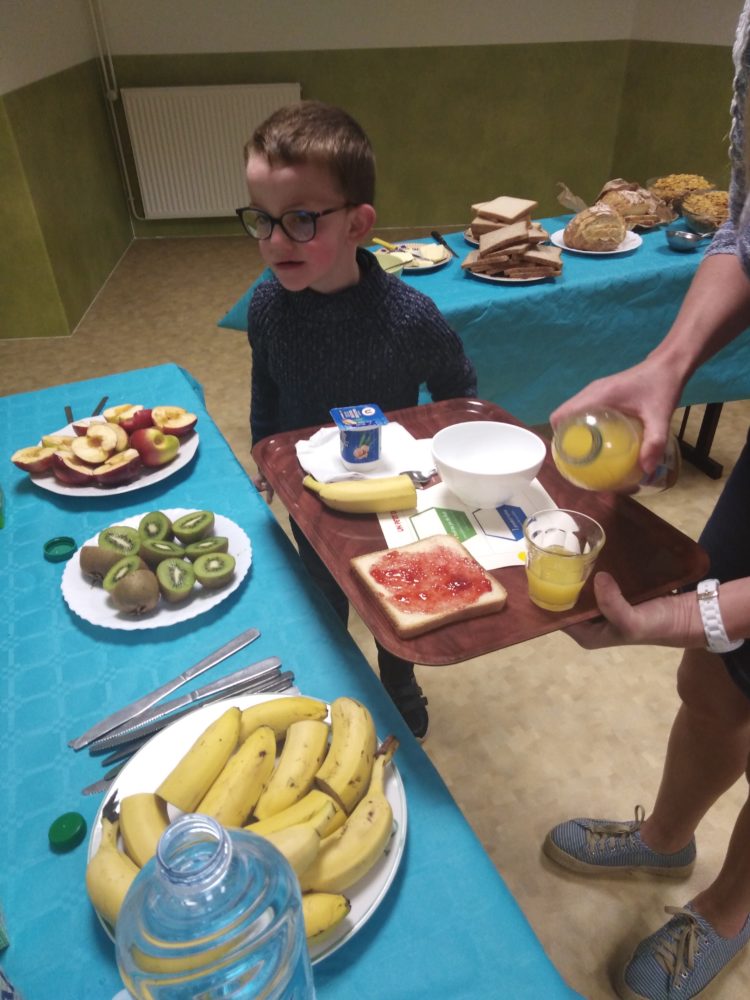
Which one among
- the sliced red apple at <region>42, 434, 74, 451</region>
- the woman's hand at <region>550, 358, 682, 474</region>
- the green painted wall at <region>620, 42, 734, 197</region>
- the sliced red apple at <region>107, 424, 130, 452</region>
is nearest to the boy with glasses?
the sliced red apple at <region>107, 424, 130, 452</region>

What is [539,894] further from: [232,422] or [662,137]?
[662,137]

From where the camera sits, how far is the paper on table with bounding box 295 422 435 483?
100 cm

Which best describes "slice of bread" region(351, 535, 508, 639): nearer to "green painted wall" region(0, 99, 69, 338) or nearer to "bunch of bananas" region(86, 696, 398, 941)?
"bunch of bananas" region(86, 696, 398, 941)

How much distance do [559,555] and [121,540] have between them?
624 millimetres

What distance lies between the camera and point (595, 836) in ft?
4.24

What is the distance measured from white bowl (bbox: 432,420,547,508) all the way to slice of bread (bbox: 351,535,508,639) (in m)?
0.10

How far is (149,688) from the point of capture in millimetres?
800

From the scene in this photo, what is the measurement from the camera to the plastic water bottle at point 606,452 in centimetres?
80

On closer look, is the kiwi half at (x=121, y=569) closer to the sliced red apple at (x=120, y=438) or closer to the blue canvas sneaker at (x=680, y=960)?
the sliced red apple at (x=120, y=438)

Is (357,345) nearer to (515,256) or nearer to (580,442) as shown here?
(580,442)

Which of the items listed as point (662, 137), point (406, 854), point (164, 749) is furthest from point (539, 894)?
point (662, 137)

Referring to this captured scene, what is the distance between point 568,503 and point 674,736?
51 centimetres

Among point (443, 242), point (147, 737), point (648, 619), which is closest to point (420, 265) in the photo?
point (443, 242)

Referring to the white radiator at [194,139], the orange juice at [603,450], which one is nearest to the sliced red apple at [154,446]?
the orange juice at [603,450]
